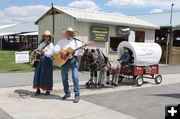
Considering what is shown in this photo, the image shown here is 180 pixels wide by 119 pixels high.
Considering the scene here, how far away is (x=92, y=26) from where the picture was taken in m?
14.2

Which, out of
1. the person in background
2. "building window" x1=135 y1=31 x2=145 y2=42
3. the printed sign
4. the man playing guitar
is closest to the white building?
"building window" x1=135 y1=31 x2=145 y2=42

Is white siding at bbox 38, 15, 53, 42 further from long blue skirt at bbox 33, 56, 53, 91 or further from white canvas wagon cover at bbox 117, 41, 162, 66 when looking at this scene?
long blue skirt at bbox 33, 56, 53, 91

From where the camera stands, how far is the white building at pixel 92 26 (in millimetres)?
13867

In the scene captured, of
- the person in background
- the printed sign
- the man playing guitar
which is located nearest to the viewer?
the man playing guitar

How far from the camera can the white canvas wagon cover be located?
29.9 feet

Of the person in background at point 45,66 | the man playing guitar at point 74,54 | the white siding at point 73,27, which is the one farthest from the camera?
the white siding at point 73,27

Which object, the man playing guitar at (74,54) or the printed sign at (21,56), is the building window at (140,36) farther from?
the man playing guitar at (74,54)

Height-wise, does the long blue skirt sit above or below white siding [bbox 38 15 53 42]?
below

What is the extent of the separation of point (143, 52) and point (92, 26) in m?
5.56

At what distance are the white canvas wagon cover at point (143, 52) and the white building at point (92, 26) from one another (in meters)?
4.44

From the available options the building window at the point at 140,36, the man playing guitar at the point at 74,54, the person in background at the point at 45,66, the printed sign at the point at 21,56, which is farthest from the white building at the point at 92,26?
the man playing guitar at the point at 74,54

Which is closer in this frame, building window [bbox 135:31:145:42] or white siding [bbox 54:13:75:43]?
white siding [bbox 54:13:75:43]

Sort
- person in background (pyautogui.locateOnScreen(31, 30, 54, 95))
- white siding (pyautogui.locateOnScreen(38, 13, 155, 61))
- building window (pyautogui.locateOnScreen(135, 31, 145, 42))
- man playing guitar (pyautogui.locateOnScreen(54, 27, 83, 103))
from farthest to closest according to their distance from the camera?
building window (pyautogui.locateOnScreen(135, 31, 145, 42))
white siding (pyautogui.locateOnScreen(38, 13, 155, 61))
person in background (pyautogui.locateOnScreen(31, 30, 54, 95))
man playing guitar (pyautogui.locateOnScreen(54, 27, 83, 103))

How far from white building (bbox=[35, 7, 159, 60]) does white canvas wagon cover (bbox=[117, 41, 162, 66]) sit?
4.44 meters
